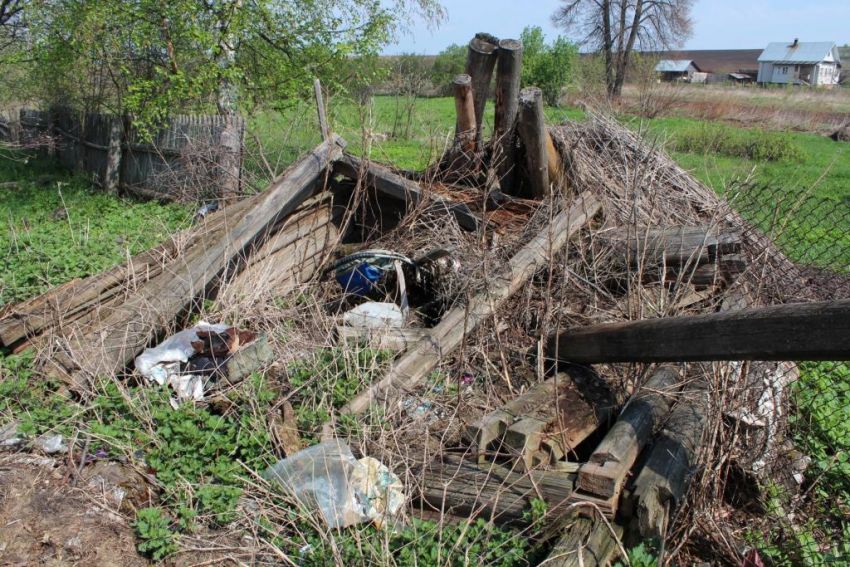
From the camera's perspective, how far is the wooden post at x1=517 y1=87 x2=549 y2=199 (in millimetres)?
5449

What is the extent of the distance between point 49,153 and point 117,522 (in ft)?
42.2

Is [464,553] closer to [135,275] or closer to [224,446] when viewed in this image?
[224,446]

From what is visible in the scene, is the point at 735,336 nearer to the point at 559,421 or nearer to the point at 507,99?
the point at 559,421

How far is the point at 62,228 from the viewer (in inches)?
305

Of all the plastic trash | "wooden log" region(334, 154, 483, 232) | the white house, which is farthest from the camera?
the white house

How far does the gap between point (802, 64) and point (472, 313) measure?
83.3 meters

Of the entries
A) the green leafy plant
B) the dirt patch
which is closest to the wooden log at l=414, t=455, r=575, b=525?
the green leafy plant

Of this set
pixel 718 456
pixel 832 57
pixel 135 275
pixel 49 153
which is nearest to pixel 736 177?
pixel 718 456

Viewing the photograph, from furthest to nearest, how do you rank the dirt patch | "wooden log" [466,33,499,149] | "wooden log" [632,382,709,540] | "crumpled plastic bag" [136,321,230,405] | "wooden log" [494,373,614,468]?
"wooden log" [466,33,499,149] → "crumpled plastic bag" [136,321,230,405] → "wooden log" [494,373,614,468] → the dirt patch → "wooden log" [632,382,709,540]

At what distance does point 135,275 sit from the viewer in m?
4.94

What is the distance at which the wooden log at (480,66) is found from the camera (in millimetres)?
6473

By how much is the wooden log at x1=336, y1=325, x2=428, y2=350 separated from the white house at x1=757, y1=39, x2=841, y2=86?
79.6 m

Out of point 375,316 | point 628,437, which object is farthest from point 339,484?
point 375,316

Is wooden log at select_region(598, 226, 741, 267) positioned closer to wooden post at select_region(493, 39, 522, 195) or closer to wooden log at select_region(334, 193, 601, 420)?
wooden log at select_region(334, 193, 601, 420)
